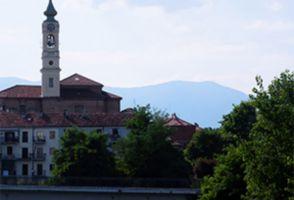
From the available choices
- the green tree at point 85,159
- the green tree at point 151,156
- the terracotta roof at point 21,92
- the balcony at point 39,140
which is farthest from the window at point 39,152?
the terracotta roof at point 21,92

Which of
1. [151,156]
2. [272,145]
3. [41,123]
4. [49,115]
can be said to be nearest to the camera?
[272,145]

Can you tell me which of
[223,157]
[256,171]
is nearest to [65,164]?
[223,157]

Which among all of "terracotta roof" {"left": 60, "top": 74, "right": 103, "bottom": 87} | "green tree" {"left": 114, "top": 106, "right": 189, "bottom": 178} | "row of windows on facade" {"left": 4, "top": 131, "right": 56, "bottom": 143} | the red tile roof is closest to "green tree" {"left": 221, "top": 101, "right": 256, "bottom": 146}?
"green tree" {"left": 114, "top": 106, "right": 189, "bottom": 178}

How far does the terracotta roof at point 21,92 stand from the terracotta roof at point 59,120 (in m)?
15.6

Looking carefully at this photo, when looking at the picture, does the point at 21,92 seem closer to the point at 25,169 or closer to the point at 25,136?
the point at 25,136

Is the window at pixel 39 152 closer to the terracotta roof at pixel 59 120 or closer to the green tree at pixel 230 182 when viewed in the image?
the terracotta roof at pixel 59 120

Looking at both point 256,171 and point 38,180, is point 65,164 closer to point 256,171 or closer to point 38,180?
point 38,180

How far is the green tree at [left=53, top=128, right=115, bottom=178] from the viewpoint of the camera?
7369 cm

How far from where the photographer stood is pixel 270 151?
4297cm

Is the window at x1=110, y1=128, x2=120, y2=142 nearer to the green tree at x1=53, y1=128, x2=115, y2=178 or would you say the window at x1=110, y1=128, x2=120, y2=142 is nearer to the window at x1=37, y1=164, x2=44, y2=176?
the window at x1=37, y1=164, x2=44, y2=176

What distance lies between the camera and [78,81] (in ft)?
376

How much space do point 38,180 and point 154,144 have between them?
10235mm

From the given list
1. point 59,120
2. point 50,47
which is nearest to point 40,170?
point 59,120

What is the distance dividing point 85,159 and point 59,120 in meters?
21.1
